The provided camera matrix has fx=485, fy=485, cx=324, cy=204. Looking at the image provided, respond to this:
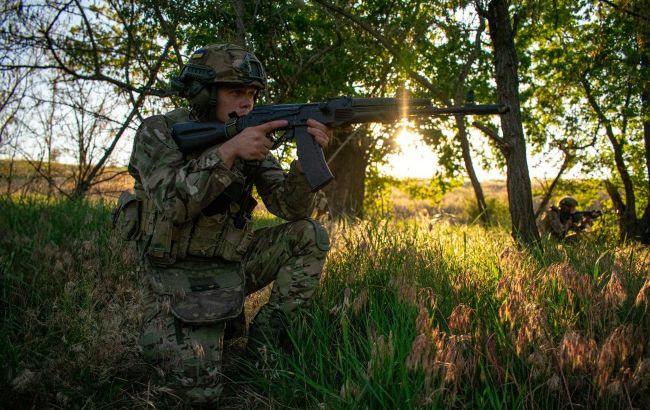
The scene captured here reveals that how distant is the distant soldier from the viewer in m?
10.7

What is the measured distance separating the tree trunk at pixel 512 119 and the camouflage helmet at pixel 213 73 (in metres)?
2.64

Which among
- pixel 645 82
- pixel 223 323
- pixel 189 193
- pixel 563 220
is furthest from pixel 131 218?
pixel 563 220

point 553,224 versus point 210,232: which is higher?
point 210,232

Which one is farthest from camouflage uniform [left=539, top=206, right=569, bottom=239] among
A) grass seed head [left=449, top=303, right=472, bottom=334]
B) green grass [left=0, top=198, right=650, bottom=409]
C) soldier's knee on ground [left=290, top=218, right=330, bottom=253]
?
grass seed head [left=449, top=303, right=472, bottom=334]

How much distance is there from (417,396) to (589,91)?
11680mm

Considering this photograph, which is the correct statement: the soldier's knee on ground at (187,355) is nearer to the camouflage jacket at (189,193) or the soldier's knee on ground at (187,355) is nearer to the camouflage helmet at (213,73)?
the camouflage jacket at (189,193)

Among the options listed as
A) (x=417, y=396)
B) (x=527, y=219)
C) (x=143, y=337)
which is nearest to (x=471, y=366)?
(x=417, y=396)

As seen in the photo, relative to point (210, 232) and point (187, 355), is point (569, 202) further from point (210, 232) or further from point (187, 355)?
point (187, 355)

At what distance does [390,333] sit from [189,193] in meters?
1.47

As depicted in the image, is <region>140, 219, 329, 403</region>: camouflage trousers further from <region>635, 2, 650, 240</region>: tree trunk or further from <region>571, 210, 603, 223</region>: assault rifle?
<region>571, 210, 603, 223</region>: assault rifle

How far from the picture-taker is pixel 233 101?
11.0ft

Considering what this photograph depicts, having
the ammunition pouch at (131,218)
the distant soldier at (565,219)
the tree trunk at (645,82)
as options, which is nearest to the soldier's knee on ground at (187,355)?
the ammunition pouch at (131,218)

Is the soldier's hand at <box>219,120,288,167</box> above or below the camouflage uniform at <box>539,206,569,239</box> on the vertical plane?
above

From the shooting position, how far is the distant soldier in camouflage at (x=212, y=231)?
2.82 meters
